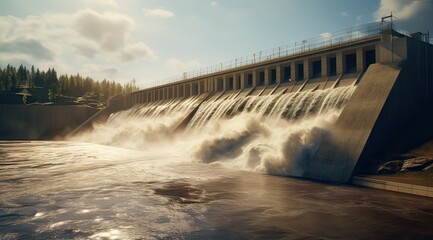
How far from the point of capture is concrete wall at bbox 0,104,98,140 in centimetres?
6475

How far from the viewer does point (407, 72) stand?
73.2 ft

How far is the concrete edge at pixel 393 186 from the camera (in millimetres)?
14711

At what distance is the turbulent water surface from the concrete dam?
172 millimetres

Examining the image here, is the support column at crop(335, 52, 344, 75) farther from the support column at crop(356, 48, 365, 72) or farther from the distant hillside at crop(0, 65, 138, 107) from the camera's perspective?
the distant hillside at crop(0, 65, 138, 107)

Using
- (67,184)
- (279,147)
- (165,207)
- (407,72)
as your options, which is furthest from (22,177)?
(407,72)

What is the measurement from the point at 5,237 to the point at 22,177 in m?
12.5

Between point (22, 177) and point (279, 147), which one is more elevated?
point (279, 147)

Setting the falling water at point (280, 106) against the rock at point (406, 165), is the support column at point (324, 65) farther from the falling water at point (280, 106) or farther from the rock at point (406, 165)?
the rock at point (406, 165)

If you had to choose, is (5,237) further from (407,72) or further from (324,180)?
(407,72)

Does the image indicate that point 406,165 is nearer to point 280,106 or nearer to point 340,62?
point 280,106

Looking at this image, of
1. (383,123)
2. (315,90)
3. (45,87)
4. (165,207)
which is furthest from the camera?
(45,87)

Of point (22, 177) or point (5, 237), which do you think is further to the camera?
point (22, 177)

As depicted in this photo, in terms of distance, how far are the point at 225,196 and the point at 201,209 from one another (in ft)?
Result: 8.27

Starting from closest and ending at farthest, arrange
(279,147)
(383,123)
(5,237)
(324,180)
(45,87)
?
1. (5,237)
2. (324,180)
3. (383,123)
4. (279,147)
5. (45,87)
